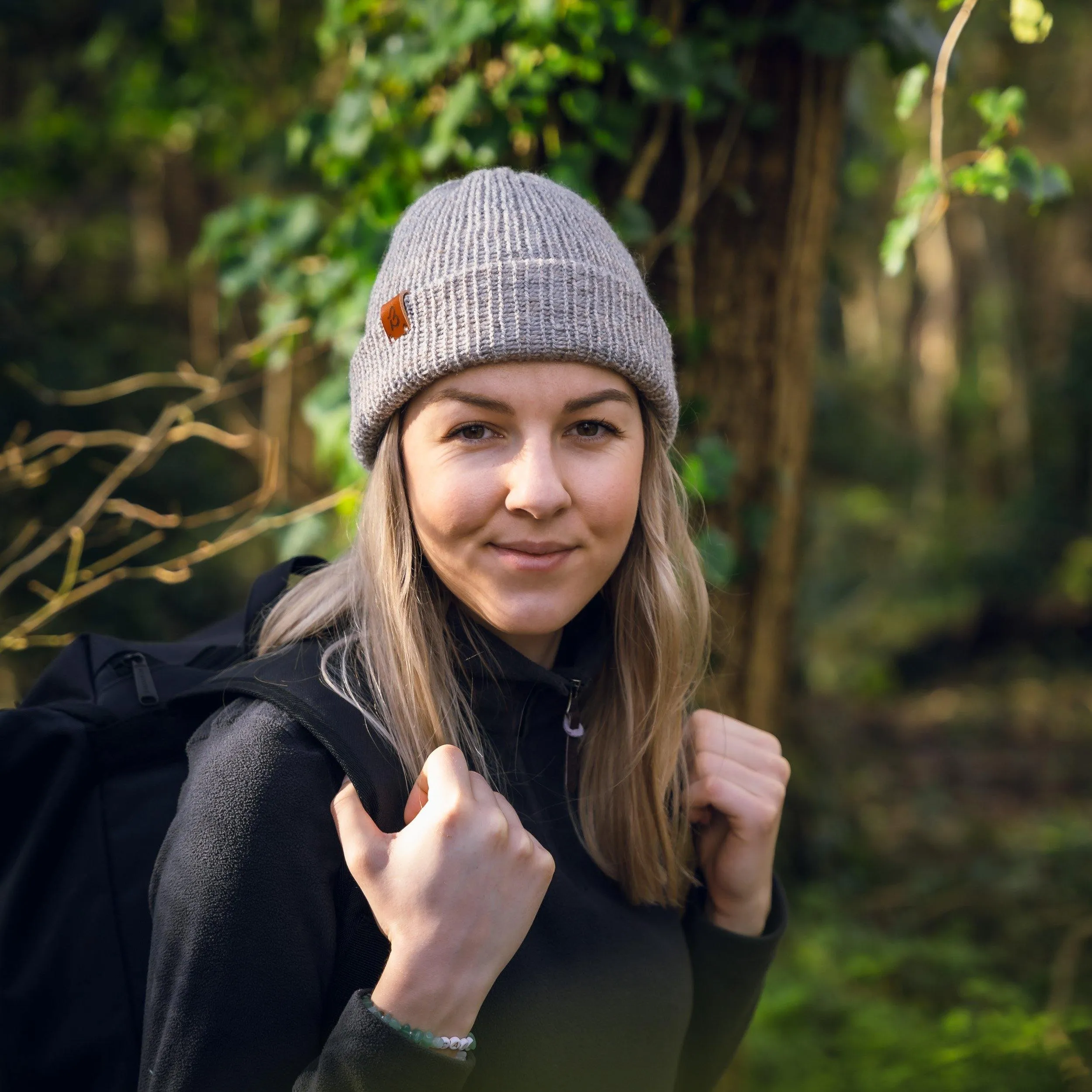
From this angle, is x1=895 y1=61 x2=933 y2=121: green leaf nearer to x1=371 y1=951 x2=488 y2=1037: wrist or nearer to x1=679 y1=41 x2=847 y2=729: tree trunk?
x1=679 y1=41 x2=847 y2=729: tree trunk

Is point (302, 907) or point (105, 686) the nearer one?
point (302, 907)

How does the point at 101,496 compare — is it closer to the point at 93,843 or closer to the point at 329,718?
the point at 93,843

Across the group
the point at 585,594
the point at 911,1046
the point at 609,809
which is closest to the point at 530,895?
the point at 609,809

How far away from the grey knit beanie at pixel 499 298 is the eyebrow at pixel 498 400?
0.10 feet

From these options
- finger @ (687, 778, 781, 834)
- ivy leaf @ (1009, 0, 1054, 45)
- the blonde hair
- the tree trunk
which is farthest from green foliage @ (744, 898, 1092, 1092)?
ivy leaf @ (1009, 0, 1054, 45)

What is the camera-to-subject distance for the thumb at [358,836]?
4.30 ft

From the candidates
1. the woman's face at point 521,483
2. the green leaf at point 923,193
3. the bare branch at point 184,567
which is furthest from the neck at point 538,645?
the green leaf at point 923,193

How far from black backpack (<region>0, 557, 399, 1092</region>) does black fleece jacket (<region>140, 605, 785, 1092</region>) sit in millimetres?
74

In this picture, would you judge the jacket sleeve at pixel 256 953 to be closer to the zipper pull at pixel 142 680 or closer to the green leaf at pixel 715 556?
the zipper pull at pixel 142 680

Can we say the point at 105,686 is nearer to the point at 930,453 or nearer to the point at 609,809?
the point at 609,809

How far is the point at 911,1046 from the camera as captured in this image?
3.85m

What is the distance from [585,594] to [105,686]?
2.43 feet

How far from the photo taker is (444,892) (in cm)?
132

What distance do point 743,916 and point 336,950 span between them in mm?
797
